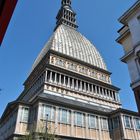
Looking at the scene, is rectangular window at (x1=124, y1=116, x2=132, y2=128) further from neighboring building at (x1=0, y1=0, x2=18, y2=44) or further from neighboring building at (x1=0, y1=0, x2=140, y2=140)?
neighboring building at (x1=0, y1=0, x2=18, y2=44)

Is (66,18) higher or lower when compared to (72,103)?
higher

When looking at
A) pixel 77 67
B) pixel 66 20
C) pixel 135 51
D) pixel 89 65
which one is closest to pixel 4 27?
pixel 135 51

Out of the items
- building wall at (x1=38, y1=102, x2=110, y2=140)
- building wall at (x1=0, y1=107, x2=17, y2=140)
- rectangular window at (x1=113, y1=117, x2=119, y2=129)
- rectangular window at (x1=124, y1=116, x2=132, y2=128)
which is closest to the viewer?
building wall at (x1=38, y1=102, x2=110, y2=140)

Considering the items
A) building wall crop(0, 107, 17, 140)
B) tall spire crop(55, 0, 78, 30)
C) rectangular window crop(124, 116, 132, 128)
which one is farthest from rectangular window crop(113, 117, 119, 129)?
tall spire crop(55, 0, 78, 30)

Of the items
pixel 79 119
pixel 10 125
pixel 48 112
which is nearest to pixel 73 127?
pixel 79 119

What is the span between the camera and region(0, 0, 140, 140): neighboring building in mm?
35562

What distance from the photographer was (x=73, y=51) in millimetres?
69500

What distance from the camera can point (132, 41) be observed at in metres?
20.0

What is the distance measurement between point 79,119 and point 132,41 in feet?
80.2

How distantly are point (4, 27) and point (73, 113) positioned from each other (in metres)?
37.9

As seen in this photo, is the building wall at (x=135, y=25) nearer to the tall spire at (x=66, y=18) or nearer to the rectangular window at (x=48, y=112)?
the rectangular window at (x=48, y=112)

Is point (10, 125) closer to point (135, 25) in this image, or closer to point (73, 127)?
point (73, 127)

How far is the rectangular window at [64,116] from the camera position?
1439 inches

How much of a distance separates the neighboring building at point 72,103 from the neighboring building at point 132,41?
18.8 metres
